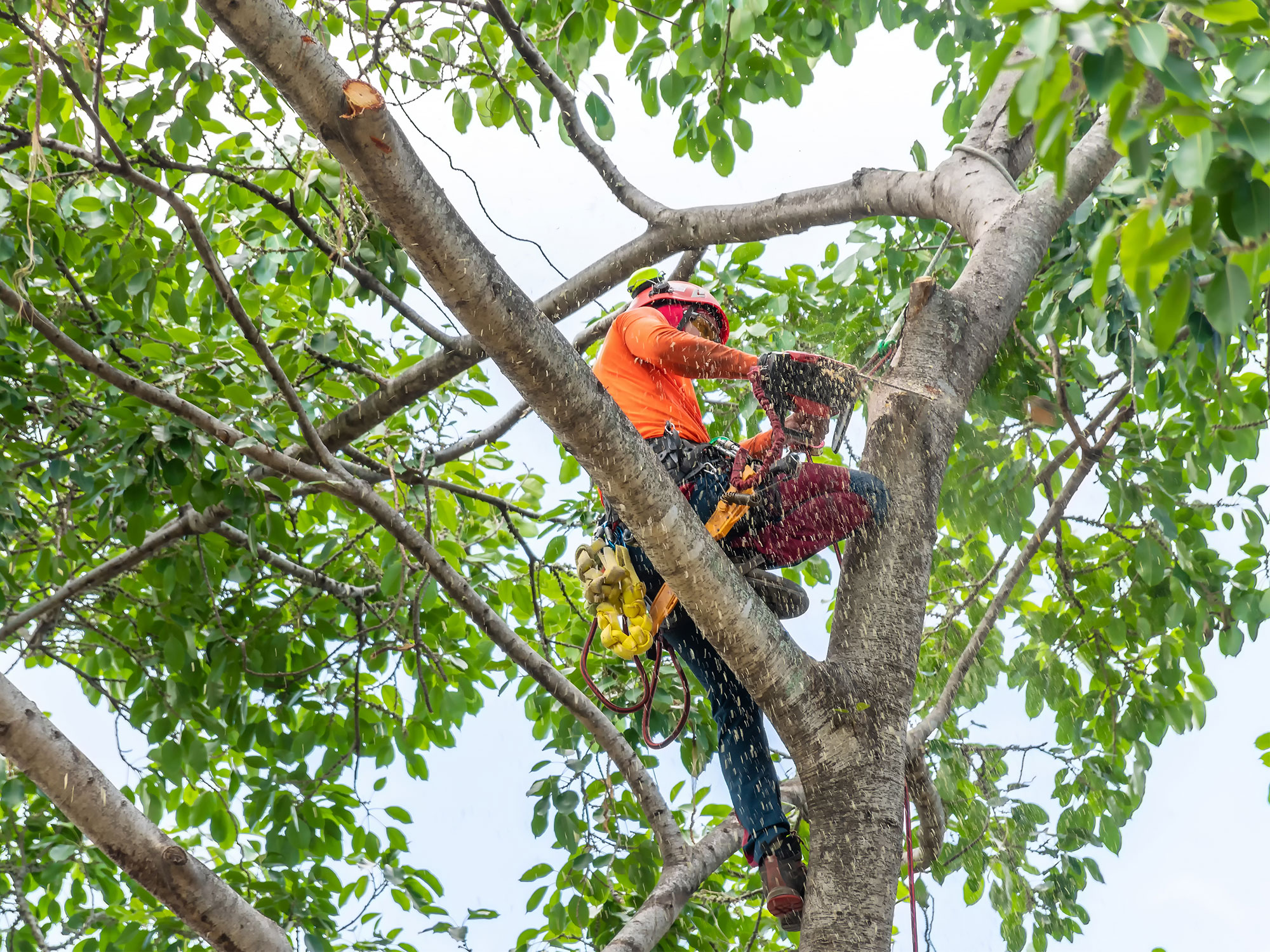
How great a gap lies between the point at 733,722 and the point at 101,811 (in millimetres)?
1346

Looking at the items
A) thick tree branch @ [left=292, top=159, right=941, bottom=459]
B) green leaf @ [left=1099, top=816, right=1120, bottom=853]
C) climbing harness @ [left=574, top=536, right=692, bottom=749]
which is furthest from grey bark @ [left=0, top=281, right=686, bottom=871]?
green leaf @ [left=1099, top=816, right=1120, bottom=853]

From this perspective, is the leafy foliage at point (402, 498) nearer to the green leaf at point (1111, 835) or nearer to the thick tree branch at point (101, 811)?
the green leaf at point (1111, 835)

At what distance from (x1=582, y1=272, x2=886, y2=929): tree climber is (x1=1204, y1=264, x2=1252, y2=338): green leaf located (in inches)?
49.6

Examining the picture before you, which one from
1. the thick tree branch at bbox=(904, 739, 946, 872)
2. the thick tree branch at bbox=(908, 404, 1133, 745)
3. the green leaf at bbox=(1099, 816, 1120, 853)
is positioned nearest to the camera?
the thick tree branch at bbox=(904, 739, 946, 872)

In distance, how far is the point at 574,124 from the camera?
327cm

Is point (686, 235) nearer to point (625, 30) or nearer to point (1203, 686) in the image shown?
point (625, 30)

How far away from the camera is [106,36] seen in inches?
124

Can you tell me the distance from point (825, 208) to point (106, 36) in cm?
210

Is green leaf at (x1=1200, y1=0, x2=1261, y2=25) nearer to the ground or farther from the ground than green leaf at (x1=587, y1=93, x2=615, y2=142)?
nearer to the ground

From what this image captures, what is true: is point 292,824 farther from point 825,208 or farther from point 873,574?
point 825,208

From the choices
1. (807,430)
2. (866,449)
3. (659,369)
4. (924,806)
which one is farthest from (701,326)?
(924,806)

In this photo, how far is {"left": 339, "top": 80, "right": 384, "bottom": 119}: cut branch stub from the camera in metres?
1.58

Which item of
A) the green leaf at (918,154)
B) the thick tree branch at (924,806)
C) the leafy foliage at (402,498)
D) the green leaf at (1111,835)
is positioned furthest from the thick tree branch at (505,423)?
the green leaf at (1111,835)

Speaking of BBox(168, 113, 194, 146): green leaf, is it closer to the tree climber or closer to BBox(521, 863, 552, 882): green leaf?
the tree climber
